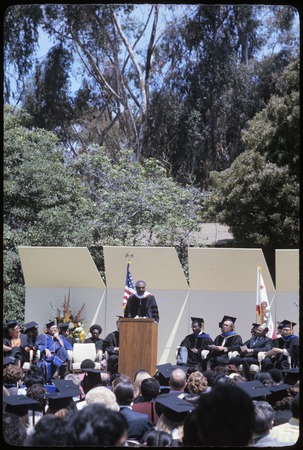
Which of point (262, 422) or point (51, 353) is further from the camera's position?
point (51, 353)

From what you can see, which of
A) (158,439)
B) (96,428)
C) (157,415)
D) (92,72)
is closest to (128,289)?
(157,415)

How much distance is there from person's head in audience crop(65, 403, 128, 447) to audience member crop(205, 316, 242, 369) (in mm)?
9574

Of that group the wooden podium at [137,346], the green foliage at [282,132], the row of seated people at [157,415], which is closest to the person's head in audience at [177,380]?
the row of seated people at [157,415]

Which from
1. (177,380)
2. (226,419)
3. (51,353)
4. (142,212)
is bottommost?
(51,353)

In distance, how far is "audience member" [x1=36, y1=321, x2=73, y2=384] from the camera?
40.1 ft

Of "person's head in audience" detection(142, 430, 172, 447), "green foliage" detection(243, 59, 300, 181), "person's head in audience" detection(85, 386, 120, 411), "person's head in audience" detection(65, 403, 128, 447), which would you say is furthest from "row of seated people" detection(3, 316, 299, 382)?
"green foliage" detection(243, 59, 300, 181)

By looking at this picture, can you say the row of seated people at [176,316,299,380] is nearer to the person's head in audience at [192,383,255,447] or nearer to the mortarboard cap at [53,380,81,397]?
the mortarboard cap at [53,380,81,397]

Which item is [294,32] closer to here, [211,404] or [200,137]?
[200,137]

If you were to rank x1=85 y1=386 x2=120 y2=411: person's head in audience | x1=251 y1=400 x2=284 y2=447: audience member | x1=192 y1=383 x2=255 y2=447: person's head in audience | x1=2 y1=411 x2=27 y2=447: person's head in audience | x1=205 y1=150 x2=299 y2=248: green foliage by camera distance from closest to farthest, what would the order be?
1. x1=192 y1=383 x2=255 y2=447: person's head in audience
2. x1=2 y1=411 x2=27 y2=447: person's head in audience
3. x1=251 y1=400 x2=284 y2=447: audience member
4. x1=85 y1=386 x2=120 y2=411: person's head in audience
5. x1=205 y1=150 x2=299 y2=248: green foliage

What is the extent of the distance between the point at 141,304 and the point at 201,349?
4.11ft

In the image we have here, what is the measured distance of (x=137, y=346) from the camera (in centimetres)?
1161

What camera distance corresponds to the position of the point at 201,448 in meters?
2.74

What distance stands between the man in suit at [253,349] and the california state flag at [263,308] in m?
0.53

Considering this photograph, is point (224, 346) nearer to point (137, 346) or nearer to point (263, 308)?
point (263, 308)
